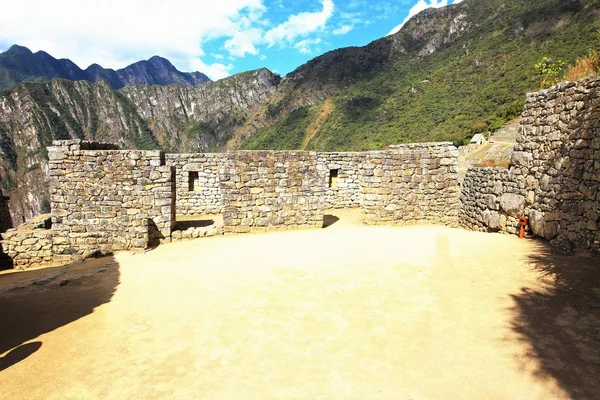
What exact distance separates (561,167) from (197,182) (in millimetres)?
12327

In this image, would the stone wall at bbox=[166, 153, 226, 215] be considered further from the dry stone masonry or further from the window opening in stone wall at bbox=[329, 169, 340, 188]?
the dry stone masonry

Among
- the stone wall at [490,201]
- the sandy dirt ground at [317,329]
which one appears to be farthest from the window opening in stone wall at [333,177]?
the sandy dirt ground at [317,329]

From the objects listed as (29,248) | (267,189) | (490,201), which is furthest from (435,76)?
(29,248)

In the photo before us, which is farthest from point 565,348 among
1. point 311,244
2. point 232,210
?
point 232,210

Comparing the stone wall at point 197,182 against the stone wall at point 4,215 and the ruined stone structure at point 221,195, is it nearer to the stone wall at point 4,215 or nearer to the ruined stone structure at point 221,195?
the ruined stone structure at point 221,195

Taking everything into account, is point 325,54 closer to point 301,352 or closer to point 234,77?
point 234,77

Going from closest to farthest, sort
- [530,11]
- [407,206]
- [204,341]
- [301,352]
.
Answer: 1. [301,352]
2. [204,341]
3. [407,206]
4. [530,11]

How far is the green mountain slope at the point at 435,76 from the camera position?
34719mm

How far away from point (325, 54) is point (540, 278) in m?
97.0

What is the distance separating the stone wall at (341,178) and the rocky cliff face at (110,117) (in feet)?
321

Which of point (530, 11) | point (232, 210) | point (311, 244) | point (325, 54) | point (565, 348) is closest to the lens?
point (565, 348)

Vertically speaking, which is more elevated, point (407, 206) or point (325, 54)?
point (325, 54)

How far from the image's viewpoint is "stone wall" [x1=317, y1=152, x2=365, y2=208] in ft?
47.8

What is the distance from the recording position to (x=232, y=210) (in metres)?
9.86
